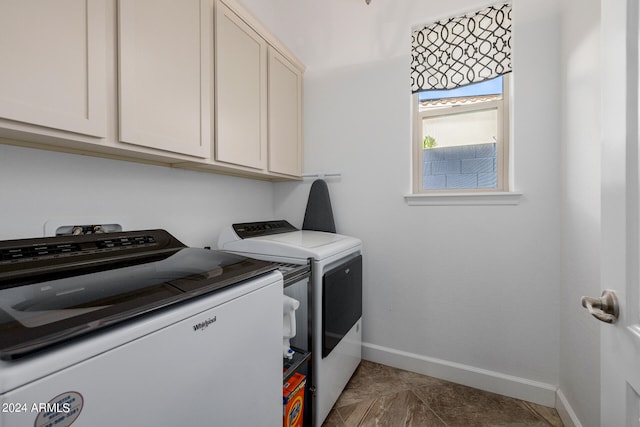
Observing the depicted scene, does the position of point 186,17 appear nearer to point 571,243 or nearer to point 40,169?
point 40,169

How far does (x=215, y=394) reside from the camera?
2.48ft

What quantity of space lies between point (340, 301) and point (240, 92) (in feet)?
4.50

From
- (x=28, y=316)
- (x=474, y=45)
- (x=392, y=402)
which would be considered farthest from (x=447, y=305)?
(x=28, y=316)

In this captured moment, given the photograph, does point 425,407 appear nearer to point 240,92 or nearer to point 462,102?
point 462,102

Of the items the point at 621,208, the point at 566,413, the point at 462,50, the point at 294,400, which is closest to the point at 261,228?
the point at 294,400

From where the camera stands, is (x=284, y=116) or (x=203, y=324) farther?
(x=284, y=116)

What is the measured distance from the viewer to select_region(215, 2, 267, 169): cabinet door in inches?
57.2

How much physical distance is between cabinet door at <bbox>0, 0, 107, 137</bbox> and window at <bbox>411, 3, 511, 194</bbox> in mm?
1822

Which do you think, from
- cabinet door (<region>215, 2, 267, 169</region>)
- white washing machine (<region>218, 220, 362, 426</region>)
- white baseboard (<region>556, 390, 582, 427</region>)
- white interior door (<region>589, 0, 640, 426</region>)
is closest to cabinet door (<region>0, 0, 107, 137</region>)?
cabinet door (<region>215, 2, 267, 169</region>)

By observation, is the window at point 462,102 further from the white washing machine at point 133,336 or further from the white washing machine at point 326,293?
the white washing machine at point 133,336

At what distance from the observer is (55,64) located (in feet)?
2.76

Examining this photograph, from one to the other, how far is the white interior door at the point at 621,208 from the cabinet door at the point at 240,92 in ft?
4.91

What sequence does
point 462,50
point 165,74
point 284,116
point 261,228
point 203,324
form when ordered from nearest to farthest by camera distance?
point 203,324, point 165,74, point 462,50, point 261,228, point 284,116

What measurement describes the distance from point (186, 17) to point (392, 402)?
2.38 meters
